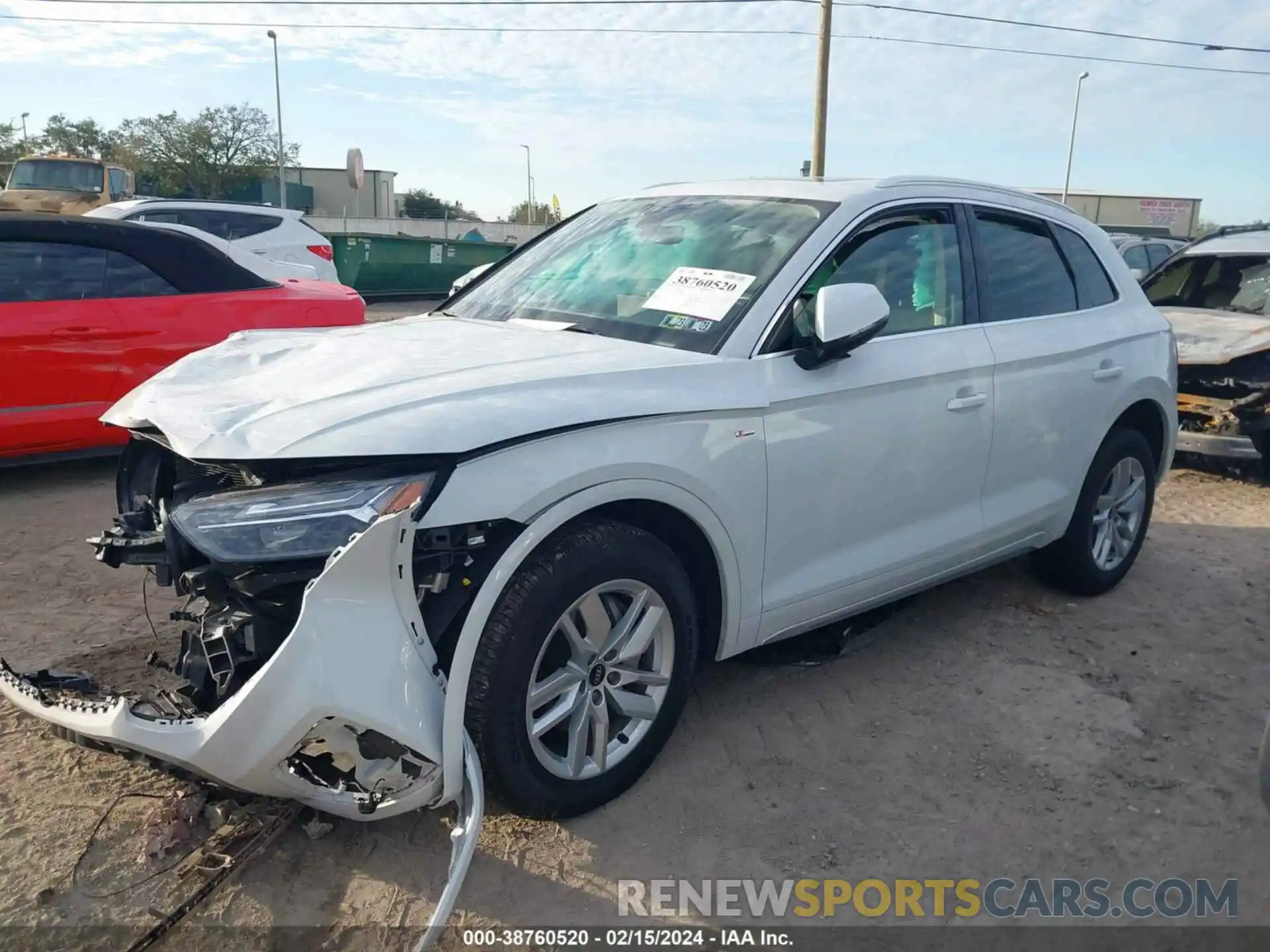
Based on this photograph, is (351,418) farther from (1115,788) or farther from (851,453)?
(1115,788)

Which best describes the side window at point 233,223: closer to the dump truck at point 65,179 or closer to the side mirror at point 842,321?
the dump truck at point 65,179

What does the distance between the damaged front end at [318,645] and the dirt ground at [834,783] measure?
365mm

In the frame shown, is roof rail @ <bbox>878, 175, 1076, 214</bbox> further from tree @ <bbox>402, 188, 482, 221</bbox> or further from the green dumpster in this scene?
tree @ <bbox>402, 188, 482, 221</bbox>

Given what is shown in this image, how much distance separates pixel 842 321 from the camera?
9.89 feet

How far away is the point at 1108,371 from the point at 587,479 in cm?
291

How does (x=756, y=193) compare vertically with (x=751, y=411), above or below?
above

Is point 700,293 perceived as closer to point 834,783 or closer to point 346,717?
point 834,783

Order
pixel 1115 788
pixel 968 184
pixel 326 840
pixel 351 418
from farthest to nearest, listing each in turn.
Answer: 1. pixel 968 184
2. pixel 1115 788
3. pixel 326 840
4. pixel 351 418

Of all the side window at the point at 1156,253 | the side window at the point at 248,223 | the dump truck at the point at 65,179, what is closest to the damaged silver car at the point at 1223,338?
the side window at the point at 1156,253

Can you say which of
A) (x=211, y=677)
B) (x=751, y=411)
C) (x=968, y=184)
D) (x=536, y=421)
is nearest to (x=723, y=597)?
(x=751, y=411)

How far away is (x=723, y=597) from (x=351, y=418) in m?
1.24

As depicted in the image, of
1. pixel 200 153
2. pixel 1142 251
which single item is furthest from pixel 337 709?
pixel 200 153

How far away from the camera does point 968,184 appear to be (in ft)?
13.4

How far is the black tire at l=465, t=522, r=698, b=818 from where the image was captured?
245cm
